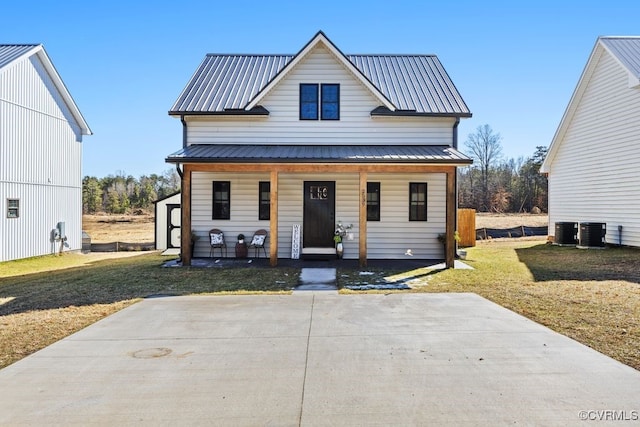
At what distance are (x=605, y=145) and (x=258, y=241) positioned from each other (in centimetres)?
1376

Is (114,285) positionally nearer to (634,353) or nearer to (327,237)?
(327,237)

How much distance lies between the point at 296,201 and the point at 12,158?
1041cm

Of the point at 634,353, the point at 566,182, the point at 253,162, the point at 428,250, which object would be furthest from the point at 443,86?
the point at 634,353

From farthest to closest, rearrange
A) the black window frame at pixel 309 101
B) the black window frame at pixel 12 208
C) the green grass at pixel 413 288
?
the black window frame at pixel 12 208 < the black window frame at pixel 309 101 < the green grass at pixel 413 288

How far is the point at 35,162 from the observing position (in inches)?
658

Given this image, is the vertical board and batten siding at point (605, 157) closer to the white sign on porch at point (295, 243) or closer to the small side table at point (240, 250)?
the white sign on porch at point (295, 243)

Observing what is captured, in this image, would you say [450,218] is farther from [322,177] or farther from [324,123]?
[324,123]

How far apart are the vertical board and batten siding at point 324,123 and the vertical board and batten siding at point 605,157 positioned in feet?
23.6

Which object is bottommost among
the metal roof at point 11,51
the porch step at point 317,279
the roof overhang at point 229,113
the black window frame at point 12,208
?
the porch step at point 317,279

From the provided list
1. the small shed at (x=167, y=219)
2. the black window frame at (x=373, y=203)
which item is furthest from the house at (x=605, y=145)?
the small shed at (x=167, y=219)

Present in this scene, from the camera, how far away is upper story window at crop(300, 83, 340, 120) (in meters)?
13.7

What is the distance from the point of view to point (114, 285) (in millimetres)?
9711

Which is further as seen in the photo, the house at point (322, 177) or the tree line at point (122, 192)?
the tree line at point (122, 192)

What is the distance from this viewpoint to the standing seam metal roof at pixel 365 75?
13711mm
